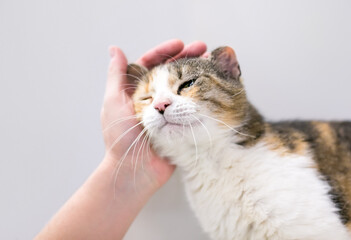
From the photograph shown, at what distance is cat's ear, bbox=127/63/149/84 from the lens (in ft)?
4.46

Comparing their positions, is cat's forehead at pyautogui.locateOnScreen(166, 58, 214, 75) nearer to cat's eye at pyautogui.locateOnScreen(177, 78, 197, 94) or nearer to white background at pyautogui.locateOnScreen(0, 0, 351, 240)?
cat's eye at pyautogui.locateOnScreen(177, 78, 197, 94)

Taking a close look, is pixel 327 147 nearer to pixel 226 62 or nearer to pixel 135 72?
pixel 226 62

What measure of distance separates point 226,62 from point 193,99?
27cm

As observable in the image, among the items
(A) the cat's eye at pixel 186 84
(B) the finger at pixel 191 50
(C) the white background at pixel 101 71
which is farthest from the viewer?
(C) the white background at pixel 101 71

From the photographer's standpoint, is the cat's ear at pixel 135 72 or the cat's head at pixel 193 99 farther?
the cat's ear at pixel 135 72

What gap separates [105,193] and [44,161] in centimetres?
52

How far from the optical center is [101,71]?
1642 millimetres

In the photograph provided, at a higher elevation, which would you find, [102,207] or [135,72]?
[135,72]

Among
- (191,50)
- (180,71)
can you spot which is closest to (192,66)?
(180,71)

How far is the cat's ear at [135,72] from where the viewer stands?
1.36 metres

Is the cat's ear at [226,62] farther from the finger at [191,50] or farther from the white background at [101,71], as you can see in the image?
the white background at [101,71]

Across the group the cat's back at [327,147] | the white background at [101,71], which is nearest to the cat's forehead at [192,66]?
the cat's back at [327,147]

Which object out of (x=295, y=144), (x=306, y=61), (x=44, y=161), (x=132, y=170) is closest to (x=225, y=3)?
(x=306, y=61)

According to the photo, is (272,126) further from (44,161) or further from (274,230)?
(44,161)
